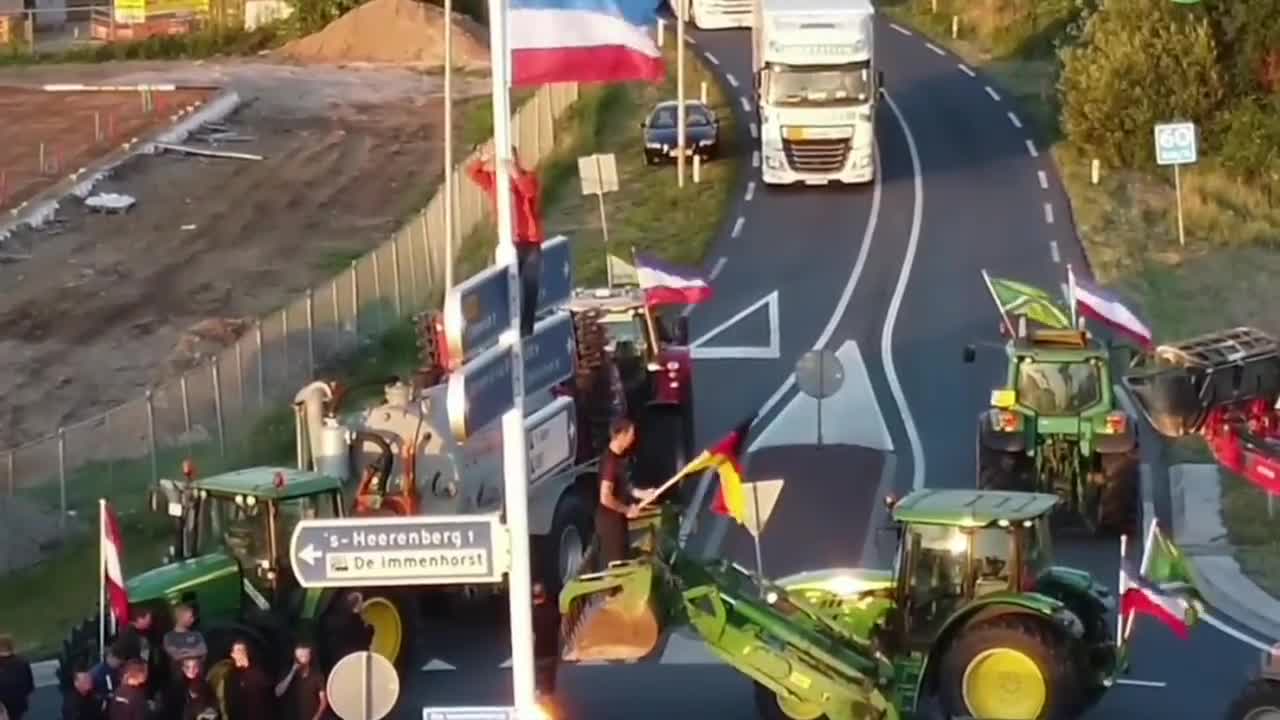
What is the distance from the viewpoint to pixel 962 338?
38.0 m

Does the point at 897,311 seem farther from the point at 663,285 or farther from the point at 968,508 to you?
the point at 968,508

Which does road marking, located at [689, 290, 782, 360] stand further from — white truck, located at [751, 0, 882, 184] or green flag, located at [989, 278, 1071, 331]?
white truck, located at [751, 0, 882, 184]

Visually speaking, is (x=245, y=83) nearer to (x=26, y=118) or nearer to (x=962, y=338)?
(x=26, y=118)

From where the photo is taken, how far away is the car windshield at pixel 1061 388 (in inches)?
1061

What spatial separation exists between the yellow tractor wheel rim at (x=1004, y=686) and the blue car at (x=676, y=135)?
33118 millimetres

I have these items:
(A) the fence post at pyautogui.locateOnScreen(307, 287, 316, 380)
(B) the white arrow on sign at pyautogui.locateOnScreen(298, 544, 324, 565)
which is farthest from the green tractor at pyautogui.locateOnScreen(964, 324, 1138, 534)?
(B) the white arrow on sign at pyautogui.locateOnScreen(298, 544, 324, 565)

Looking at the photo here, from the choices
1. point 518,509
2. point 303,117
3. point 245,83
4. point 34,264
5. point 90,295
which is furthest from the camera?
point 245,83

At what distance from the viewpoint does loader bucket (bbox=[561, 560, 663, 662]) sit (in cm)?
1706

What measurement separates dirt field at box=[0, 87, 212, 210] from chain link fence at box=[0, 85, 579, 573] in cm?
1826

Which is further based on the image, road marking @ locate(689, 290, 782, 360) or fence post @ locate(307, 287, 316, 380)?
road marking @ locate(689, 290, 782, 360)

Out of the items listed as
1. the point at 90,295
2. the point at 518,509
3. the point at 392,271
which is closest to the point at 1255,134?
the point at 392,271

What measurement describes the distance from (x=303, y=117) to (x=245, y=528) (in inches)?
1784

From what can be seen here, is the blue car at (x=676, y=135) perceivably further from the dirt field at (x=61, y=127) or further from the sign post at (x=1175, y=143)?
the dirt field at (x=61, y=127)

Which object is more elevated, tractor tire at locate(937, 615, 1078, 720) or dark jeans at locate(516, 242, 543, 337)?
dark jeans at locate(516, 242, 543, 337)
